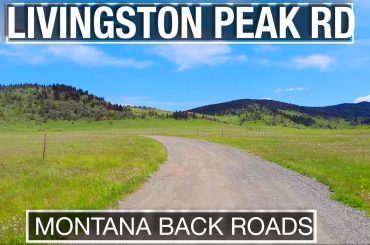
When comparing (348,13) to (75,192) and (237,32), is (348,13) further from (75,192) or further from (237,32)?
(75,192)

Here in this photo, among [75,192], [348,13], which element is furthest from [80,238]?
[348,13]

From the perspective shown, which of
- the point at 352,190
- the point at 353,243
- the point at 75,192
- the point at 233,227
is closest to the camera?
the point at 353,243

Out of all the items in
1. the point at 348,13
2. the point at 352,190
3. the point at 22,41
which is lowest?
the point at 352,190

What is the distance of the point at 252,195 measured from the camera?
16.6m

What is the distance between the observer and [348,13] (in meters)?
25.0

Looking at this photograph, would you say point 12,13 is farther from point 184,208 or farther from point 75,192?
point 184,208

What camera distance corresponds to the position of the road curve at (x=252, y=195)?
12164mm

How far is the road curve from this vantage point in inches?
479

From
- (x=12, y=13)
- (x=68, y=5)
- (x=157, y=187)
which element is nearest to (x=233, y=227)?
(x=157, y=187)

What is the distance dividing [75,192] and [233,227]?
7.63m

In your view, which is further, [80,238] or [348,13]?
[348,13]

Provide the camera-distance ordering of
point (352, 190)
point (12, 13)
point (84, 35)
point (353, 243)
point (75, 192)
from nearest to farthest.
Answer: point (353, 243), point (75, 192), point (352, 190), point (84, 35), point (12, 13)

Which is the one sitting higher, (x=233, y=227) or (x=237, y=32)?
(x=237, y=32)

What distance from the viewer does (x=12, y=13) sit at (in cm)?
2531
